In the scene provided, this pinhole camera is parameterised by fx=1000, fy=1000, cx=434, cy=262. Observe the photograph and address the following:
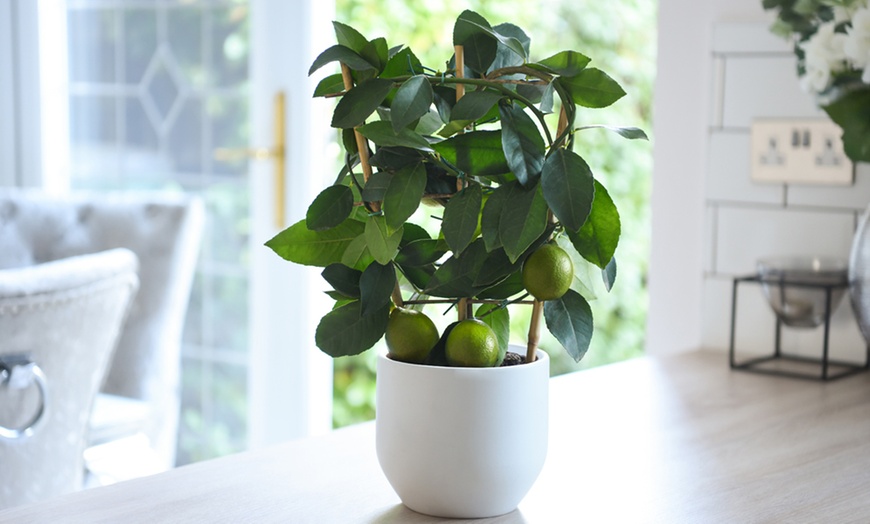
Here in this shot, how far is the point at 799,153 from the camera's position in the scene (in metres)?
1.37

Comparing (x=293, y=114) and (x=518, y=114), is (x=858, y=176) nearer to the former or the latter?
Answer: (x=518, y=114)

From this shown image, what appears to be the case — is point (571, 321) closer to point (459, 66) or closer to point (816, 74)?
point (459, 66)

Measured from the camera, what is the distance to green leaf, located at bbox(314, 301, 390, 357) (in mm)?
706

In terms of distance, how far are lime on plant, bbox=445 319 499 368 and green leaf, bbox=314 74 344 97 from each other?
0.19 metres

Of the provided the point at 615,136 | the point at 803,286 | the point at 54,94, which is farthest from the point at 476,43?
the point at 615,136

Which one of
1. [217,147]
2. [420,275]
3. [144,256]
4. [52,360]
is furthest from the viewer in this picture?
[217,147]

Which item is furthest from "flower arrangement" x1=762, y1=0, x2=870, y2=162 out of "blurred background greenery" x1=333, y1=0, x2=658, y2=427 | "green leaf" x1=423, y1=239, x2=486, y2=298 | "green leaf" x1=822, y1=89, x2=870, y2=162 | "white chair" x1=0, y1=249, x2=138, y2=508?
"blurred background greenery" x1=333, y1=0, x2=658, y2=427

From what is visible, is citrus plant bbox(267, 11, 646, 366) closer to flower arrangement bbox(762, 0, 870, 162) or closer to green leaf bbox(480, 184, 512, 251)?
green leaf bbox(480, 184, 512, 251)

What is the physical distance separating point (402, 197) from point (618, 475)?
1.13 ft

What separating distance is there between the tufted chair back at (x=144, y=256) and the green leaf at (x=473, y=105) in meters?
1.38

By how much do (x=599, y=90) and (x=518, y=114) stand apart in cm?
6

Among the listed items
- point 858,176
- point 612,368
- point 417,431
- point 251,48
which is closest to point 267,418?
point 251,48

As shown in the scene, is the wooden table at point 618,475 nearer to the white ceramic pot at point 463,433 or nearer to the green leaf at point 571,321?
the white ceramic pot at point 463,433

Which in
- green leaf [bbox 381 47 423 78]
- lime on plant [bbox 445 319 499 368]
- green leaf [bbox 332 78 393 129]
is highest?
green leaf [bbox 381 47 423 78]
